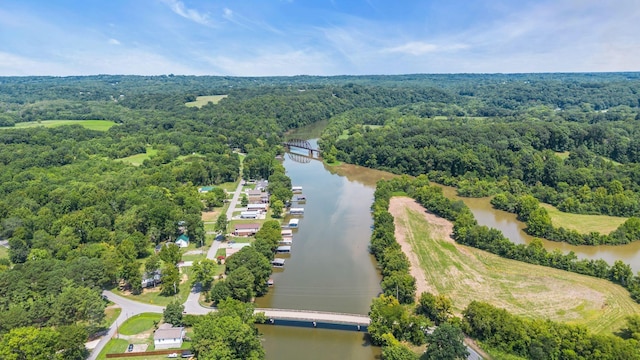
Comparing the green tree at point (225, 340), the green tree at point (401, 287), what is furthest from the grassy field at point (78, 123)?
the green tree at point (401, 287)

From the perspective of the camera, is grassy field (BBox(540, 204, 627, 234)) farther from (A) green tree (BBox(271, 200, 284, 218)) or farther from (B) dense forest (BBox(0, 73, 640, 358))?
(A) green tree (BBox(271, 200, 284, 218))

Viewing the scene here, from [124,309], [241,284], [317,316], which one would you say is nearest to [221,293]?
[241,284]

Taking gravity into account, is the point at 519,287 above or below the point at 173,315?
below

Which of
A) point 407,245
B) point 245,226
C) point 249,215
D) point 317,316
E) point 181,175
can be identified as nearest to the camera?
point 317,316

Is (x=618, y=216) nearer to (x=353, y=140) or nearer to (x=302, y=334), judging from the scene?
(x=302, y=334)

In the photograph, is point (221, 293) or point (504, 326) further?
point (221, 293)

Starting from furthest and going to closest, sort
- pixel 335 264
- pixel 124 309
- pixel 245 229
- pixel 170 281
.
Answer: pixel 245 229 → pixel 335 264 → pixel 170 281 → pixel 124 309

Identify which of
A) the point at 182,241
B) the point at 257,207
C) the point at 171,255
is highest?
the point at 257,207

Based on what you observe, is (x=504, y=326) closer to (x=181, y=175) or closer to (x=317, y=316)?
(x=317, y=316)
